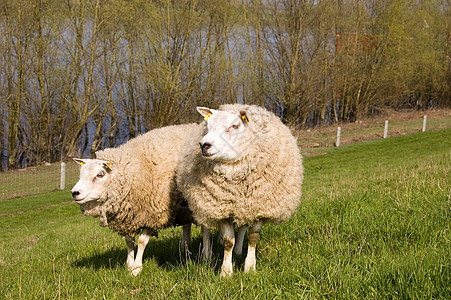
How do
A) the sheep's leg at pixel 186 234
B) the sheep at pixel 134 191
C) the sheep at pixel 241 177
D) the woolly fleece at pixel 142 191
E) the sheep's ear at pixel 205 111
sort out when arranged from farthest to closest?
the sheep's leg at pixel 186 234
the woolly fleece at pixel 142 191
the sheep at pixel 134 191
the sheep's ear at pixel 205 111
the sheep at pixel 241 177

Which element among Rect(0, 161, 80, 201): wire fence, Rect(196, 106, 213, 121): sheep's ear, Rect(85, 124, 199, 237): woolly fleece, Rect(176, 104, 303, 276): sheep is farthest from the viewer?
Rect(0, 161, 80, 201): wire fence

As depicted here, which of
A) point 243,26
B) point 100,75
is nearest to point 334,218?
point 100,75

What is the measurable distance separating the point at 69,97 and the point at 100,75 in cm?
251

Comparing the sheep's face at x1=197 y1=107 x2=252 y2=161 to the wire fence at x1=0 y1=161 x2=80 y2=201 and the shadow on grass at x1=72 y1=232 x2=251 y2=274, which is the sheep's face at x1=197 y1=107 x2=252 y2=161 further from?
the wire fence at x1=0 y1=161 x2=80 y2=201

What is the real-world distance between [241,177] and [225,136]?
0.44m

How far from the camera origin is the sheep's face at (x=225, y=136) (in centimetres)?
372

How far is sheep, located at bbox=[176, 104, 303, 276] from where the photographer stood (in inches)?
155

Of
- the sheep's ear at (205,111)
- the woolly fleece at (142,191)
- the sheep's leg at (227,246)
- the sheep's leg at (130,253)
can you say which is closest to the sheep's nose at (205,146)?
the sheep's ear at (205,111)

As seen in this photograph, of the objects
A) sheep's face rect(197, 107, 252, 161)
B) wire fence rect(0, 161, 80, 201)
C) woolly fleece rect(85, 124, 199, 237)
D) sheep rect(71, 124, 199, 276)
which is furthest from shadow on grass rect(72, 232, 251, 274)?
wire fence rect(0, 161, 80, 201)

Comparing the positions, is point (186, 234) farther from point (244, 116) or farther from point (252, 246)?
point (244, 116)

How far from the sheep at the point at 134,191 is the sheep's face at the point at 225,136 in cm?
101

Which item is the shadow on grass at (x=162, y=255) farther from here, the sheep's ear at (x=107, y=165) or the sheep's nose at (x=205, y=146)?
the sheep's nose at (x=205, y=146)

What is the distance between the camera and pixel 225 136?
3.87 metres

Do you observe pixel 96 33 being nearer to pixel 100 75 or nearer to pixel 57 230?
pixel 100 75
